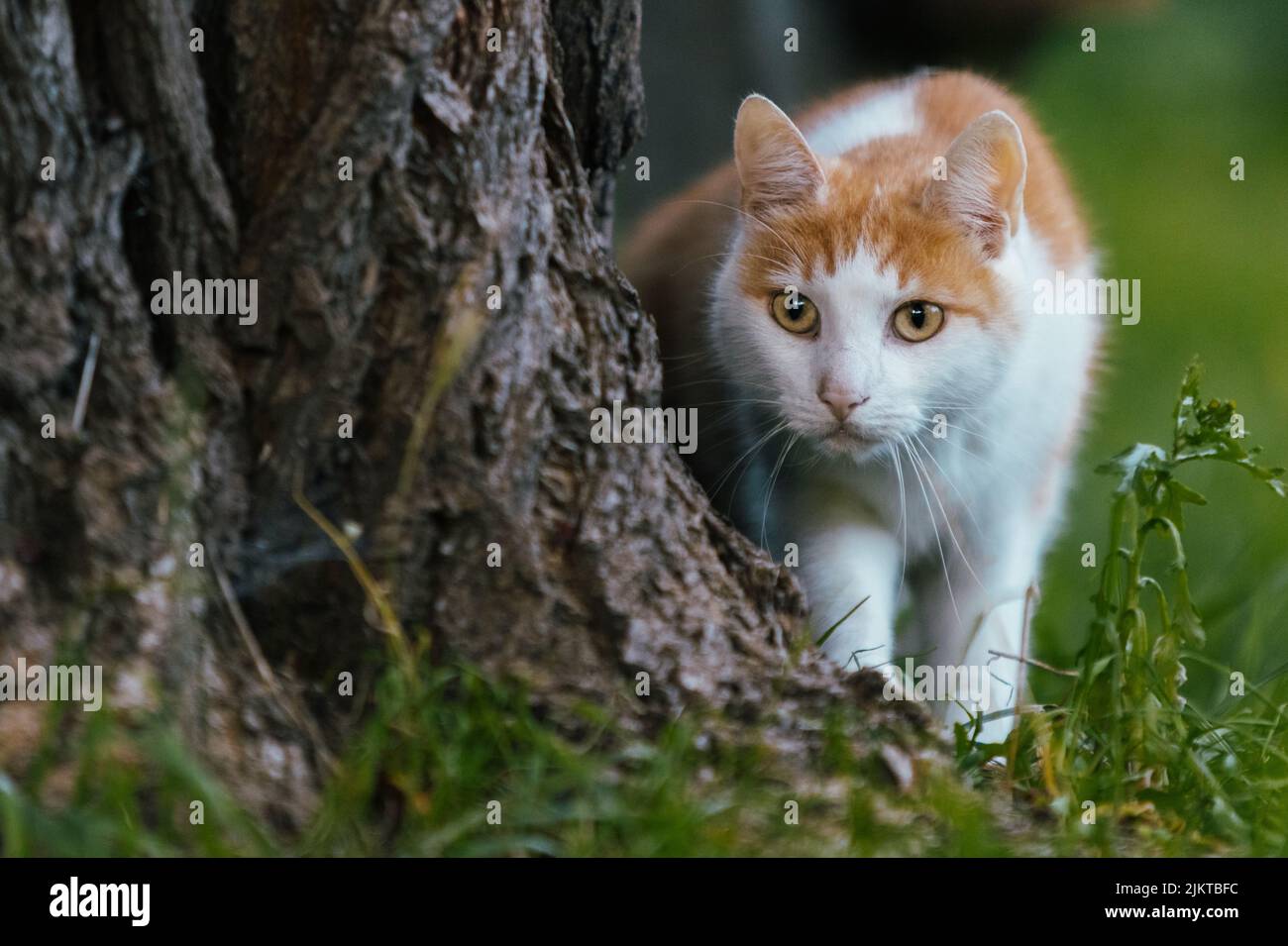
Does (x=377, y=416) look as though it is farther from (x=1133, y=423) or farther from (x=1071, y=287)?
(x=1133, y=423)

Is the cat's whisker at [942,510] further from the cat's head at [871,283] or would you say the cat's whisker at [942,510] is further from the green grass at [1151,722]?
the green grass at [1151,722]

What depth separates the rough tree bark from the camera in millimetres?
1534

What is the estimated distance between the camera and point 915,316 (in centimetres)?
219

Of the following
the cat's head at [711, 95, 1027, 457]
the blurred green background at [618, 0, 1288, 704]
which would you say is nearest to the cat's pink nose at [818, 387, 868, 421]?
the cat's head at [711, 95, 1027, 457]

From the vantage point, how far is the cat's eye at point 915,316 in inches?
85.7

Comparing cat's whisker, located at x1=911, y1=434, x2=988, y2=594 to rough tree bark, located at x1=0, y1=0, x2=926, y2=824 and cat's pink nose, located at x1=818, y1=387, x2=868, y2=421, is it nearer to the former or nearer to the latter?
cat's pink nose, located at x1=818, y1=387, x2=868, y2=421

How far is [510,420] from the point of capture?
172 centimetres

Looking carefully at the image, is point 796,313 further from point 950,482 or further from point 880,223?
point 950,482

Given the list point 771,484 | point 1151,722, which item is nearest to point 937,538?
point 771,484

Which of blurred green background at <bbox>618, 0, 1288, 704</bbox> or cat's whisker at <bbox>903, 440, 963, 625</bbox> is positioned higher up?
blurred green background at <bbox>618, 0, 1288, 704</bbox>

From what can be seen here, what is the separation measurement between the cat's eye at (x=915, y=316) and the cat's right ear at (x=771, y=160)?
0.28 metres

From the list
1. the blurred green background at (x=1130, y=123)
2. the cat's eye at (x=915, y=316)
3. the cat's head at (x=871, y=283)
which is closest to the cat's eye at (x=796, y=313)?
the cat's head at (x=871, y=283)

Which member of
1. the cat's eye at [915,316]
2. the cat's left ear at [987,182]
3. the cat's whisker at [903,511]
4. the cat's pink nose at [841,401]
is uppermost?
the cat's left ear at [987,182]

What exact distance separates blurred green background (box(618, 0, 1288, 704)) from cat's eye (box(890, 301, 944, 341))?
5.56 ft
